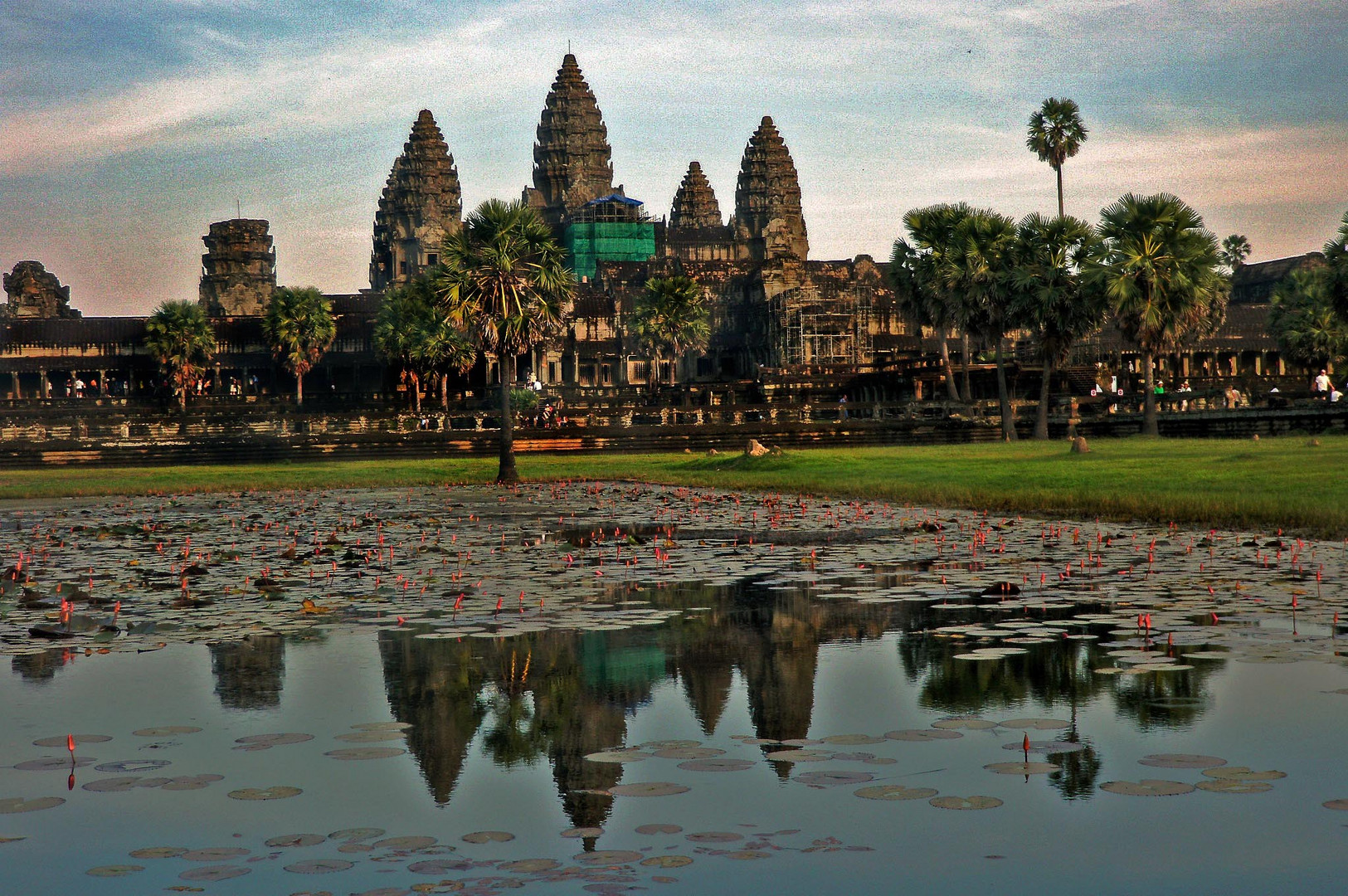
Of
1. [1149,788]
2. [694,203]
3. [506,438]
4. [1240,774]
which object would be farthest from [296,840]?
[694,203]

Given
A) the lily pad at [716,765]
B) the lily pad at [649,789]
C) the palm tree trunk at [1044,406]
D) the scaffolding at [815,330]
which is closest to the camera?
the lily pad at [649,789]

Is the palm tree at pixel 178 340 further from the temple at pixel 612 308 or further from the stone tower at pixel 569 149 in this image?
the stone tower at pixel 569 149

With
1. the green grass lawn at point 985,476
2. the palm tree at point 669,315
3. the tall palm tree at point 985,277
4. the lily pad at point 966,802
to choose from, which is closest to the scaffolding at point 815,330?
the palm tree at point 669,315

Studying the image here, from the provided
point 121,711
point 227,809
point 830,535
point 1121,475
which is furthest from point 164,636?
point 1121,475

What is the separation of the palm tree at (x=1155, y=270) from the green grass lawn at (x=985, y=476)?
4755 millimetres

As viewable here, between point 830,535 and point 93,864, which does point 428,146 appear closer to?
point 830,535

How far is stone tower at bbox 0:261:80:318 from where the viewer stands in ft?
375

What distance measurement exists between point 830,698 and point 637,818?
252 cm

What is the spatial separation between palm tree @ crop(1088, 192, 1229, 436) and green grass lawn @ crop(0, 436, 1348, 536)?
15.6 ft

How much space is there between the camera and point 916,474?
3120cm

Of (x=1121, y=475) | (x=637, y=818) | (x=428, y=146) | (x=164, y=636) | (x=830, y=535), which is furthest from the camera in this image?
(x=428, y=146)

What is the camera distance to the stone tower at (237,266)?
120 metres

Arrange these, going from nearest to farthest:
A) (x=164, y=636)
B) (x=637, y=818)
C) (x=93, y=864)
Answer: (x=93, y=864), (x=637, y=818), (x=164, y=636)

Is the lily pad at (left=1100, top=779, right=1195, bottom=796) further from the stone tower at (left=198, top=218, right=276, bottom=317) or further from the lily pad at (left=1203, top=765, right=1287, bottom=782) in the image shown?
the stone tower at (left=198, top=218, right=276, bottom=317)
